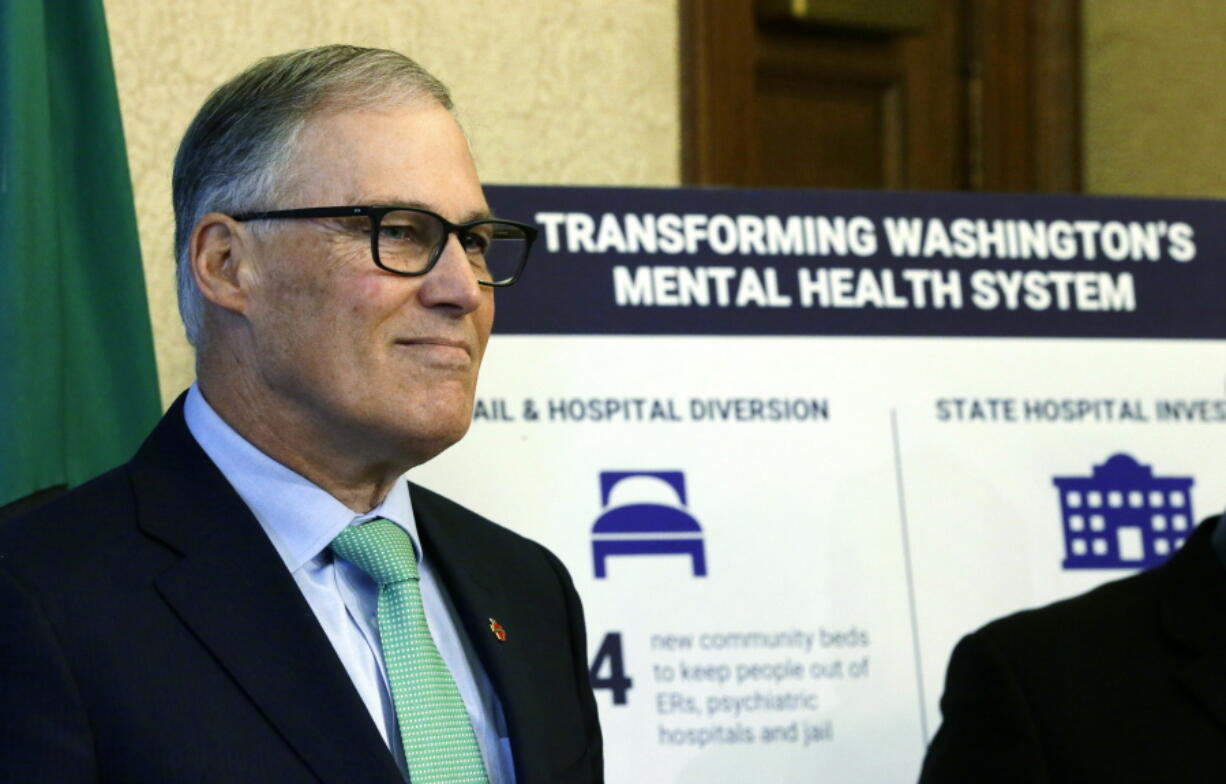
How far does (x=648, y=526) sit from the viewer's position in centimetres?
293

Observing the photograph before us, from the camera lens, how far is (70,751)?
1490 millimetres

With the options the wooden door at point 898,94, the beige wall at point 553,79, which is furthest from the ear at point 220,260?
the wooden door at point 898,94

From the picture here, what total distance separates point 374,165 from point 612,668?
4.25 feet

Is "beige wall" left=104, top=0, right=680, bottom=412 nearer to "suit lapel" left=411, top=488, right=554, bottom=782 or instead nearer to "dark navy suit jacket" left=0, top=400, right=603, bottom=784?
"suit lapel" left=411, top=488, right=554, bottom=782

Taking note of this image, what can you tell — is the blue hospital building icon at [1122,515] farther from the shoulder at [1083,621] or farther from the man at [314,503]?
the man at [314,503]

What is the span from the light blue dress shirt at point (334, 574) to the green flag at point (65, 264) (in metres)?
0.65

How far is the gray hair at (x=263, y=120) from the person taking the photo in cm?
185

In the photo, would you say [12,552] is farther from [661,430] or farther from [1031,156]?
[1031,156]

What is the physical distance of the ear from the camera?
6.12 feet

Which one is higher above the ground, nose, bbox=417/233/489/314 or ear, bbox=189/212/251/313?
ear, bbox=189/212/251/313

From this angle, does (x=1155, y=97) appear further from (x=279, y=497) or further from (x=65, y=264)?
(x=279, y=497)

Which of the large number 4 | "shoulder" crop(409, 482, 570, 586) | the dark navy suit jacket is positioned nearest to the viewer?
the dark navy suit jacket

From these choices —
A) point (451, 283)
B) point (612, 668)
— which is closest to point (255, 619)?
point (451, 283)

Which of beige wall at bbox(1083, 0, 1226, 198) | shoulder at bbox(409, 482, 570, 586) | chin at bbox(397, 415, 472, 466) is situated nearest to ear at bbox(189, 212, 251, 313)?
chin at bbox(397, 415, 472, 466)
